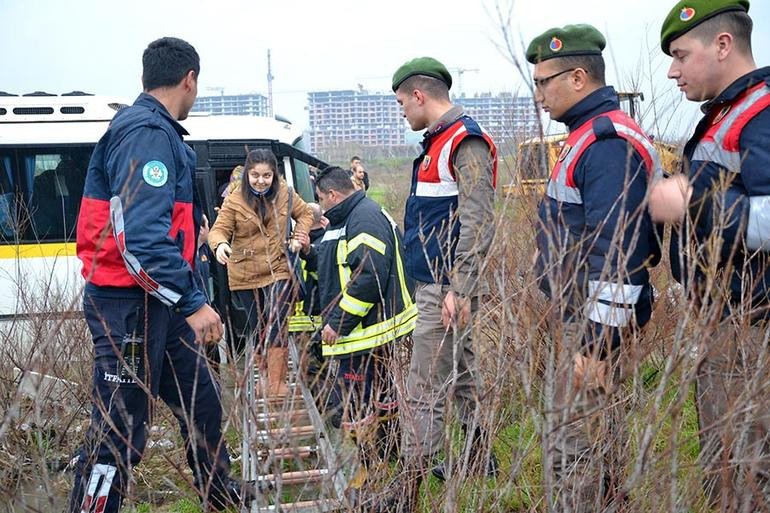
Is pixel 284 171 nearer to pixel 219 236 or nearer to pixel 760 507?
pixel 219 236

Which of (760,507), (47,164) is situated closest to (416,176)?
(760,507)

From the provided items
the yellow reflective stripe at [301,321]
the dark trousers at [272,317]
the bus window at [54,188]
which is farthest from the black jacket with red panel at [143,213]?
the bus window at [54,188]

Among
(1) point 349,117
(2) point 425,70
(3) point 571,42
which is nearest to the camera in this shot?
(3) point 571,42

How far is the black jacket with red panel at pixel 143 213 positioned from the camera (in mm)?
2707

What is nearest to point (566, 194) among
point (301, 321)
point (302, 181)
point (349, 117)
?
point (301, 321)

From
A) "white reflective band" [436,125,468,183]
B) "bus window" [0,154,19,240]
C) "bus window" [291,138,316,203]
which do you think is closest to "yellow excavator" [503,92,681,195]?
"white reflective band" [436,125,468,183]

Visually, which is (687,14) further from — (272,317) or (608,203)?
(272,317)

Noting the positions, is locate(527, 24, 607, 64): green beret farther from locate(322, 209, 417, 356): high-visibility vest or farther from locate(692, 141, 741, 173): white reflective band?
locate(322, 209, 417, 356): high-visibility vest

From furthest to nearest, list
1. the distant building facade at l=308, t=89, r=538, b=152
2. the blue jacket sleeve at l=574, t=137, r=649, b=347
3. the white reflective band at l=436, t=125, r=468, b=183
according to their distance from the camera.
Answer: the distant building facade at l=308, t=89, r=538, b=152 → the white reflective band at l=436, t=125, r=468, b=183 → the blue jacket sleeve at l=574, t=137, r=649, b=347

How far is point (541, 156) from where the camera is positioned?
2283 mm

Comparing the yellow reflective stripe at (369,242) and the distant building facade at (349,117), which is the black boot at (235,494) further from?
the distant building facade at (349,117)

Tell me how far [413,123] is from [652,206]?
166 cm

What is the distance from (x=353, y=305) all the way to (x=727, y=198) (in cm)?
213

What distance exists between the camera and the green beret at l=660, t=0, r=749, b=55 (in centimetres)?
226
